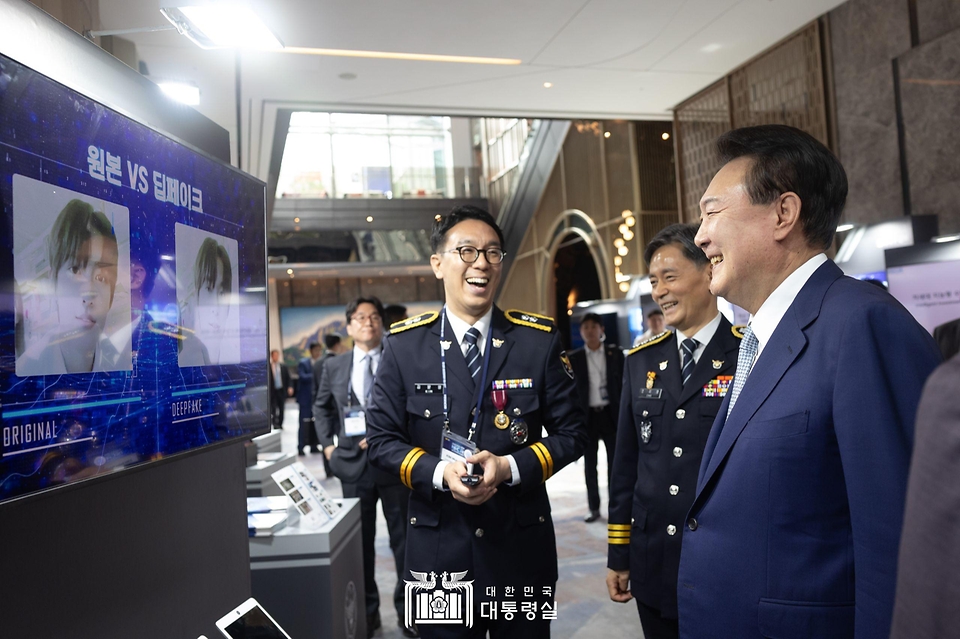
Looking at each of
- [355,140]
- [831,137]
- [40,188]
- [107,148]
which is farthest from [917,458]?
[355,140]

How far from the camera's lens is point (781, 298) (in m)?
1.42

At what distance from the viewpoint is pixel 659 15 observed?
5.84 metres

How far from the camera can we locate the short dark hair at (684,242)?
7.76 ft

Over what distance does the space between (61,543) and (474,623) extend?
106 cm

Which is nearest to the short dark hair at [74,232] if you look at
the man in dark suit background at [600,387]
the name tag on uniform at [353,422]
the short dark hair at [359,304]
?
the name tag on uniform at [353,422]

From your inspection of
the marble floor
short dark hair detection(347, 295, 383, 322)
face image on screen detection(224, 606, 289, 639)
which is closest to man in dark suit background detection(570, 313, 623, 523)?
the marble floor

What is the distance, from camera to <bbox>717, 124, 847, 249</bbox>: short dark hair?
4.61 feet

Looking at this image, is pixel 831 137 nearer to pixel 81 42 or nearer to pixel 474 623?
pixel 474 623

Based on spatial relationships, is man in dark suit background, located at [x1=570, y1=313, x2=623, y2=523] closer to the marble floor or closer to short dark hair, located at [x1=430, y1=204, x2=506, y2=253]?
the marble floor

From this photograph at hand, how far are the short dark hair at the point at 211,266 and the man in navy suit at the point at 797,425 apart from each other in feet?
3.64

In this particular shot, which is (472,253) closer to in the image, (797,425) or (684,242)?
(684,242)

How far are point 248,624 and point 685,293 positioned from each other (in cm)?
158

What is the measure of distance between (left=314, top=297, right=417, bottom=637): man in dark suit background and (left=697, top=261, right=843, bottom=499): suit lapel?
233 centimetres

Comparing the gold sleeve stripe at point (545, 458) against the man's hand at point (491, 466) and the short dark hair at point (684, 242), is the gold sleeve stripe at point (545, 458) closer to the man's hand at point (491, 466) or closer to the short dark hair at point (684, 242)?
the man's hand at point (491, 466)
